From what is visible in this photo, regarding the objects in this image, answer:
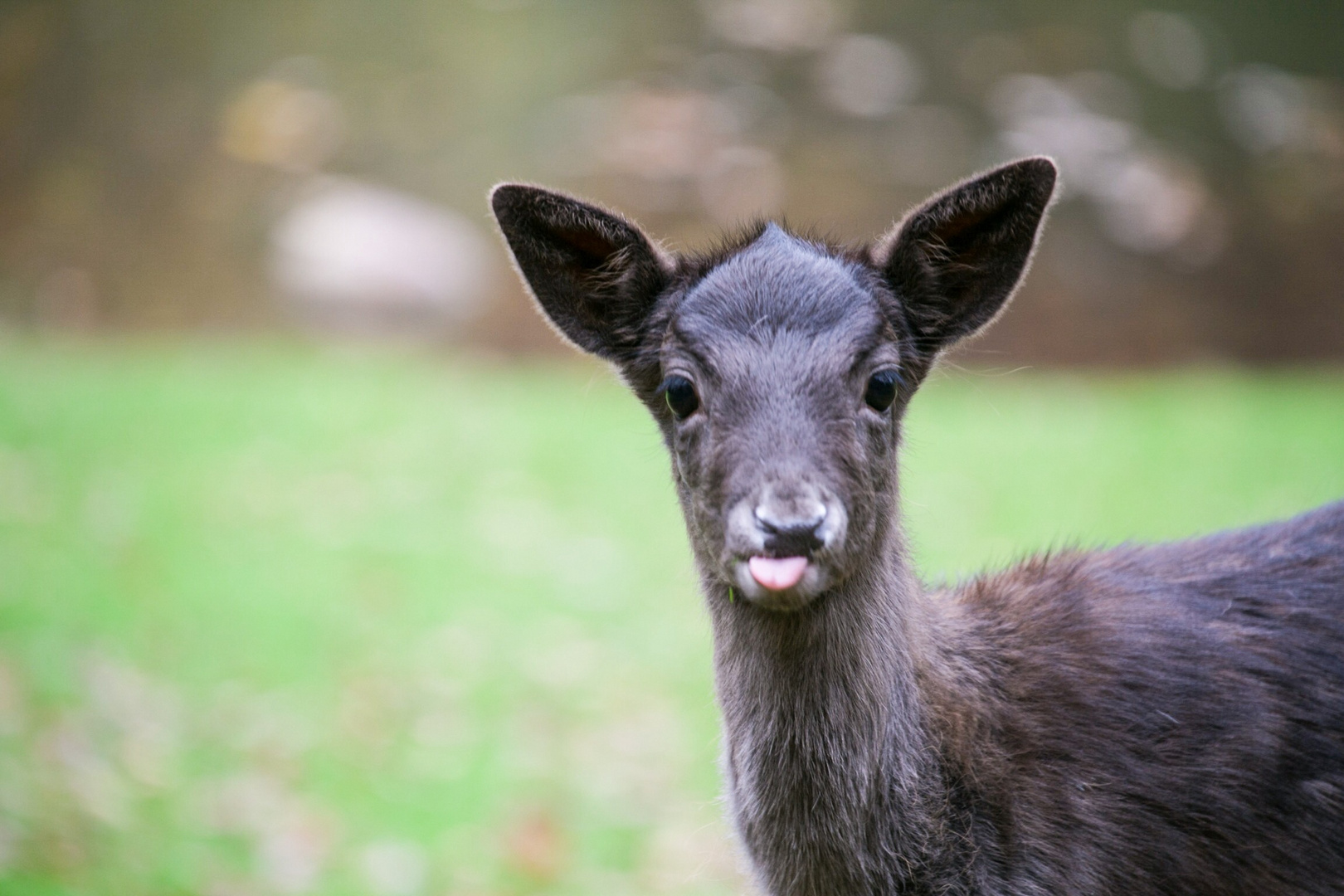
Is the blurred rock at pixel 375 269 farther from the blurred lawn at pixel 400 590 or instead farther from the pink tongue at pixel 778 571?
the pink tongue at pixel 778 571

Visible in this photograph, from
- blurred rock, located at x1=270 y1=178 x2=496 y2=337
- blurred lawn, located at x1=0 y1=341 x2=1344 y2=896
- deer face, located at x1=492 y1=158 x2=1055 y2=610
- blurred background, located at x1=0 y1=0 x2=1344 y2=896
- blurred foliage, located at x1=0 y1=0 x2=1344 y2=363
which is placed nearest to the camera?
deer face, located at x1=492 y1=158 x2=1055 y2=610

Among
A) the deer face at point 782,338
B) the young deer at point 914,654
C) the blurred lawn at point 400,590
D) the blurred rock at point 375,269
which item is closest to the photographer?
the deer face at point 782,338

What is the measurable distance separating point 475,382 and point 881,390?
10.7 metres

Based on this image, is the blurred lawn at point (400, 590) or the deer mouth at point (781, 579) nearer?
the deer mouth at point (781, 579)

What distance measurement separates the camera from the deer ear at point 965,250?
3541mm

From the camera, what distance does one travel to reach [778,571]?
9.73ft

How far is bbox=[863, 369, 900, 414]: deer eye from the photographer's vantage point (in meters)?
3.40

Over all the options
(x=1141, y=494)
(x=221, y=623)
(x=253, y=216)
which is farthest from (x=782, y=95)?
(x=221, y=623)

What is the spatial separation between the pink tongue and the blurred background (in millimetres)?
1234

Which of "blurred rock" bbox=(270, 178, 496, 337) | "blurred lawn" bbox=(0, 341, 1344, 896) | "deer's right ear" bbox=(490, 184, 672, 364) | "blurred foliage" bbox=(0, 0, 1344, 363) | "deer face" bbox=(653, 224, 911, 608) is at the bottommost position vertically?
"blurred lawn" bbox=(0, 341, 1344, 896)

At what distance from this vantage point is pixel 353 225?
1712cm

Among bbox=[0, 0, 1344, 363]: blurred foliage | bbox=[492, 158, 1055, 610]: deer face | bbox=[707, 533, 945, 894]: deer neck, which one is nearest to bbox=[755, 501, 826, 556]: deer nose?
bbox=[492, 158, 1055, 610]: deer face

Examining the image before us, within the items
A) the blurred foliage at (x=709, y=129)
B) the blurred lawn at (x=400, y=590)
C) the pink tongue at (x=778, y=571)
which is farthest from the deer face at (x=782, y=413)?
the blurred foliage at (x=709, y=129)

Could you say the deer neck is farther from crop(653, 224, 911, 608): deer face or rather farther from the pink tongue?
the pink tongue
